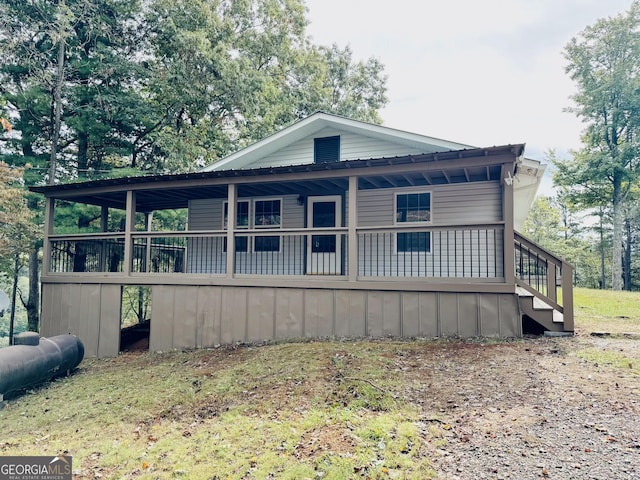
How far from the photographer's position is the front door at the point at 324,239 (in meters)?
10.8

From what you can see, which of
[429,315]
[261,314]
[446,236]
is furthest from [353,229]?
[446,236]

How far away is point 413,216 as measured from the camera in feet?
33.3

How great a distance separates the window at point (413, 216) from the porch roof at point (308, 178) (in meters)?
0.43

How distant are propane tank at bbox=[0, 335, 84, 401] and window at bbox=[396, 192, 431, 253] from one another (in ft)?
25.4

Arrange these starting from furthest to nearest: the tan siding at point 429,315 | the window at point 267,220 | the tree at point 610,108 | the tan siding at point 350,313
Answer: the tree at point 610,108
the window at point 267,220
the tan siding at point 350,313
the tan siding at point 429,315

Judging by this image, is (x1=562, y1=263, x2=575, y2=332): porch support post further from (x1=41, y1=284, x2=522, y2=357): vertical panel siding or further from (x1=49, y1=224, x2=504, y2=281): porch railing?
(x1=49, y1=224, x2=504, y2=281): porch railing

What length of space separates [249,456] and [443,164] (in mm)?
5695

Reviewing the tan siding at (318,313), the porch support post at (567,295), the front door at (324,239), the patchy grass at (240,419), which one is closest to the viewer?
the patchy grass at (240,419)

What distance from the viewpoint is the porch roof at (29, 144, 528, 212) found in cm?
698

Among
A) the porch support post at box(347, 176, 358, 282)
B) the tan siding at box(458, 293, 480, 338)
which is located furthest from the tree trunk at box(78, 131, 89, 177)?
the tan siding at box(458, 293, 480, 338)

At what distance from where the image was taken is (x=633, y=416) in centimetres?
388

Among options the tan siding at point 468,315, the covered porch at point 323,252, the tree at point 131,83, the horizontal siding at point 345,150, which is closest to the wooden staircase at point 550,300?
the covered porch at point 323,252

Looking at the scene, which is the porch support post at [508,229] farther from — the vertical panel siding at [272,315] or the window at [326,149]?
the window at [326,149]

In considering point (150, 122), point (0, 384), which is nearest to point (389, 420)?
point (0, 384)
